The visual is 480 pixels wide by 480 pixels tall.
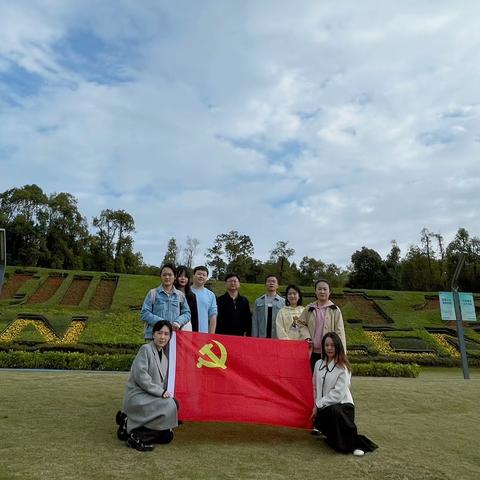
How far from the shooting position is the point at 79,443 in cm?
453

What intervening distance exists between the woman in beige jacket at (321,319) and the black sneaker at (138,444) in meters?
2.08

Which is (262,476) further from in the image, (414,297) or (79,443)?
(414,297)

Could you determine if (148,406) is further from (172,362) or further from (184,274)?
(184,274)

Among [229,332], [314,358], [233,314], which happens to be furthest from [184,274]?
[314,358]

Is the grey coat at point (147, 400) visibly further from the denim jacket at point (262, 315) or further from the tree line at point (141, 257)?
the tree line at point (141, 257)

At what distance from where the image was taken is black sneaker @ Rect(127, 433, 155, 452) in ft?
14.3

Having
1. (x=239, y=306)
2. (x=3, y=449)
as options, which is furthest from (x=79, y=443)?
(x=239, y=306)

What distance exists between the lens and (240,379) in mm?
5176

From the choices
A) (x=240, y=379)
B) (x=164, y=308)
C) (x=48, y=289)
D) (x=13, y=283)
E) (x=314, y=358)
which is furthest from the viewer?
(x=13, y=283)

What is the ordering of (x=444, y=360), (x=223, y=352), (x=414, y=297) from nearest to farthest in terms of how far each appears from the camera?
(x=223, y=352) < (x=444, y=360) < (x=414, y=297)

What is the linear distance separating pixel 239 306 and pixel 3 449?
3.13 m

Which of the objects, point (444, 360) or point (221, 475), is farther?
point (444, 360)

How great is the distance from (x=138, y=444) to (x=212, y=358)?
118cm

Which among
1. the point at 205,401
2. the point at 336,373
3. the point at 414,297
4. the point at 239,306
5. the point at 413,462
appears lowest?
the point at 413,462
